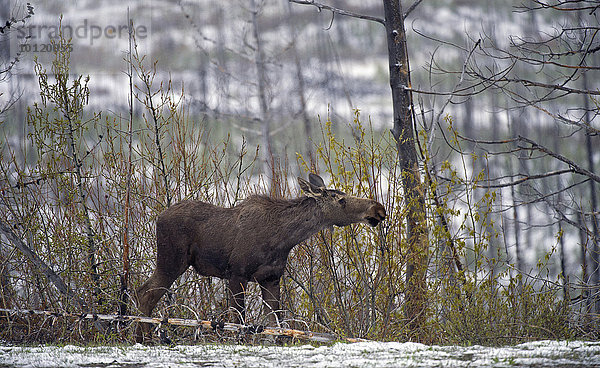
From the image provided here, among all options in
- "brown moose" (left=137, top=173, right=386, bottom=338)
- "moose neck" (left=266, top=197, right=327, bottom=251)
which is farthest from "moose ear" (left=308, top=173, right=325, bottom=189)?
"moose neck" (left=266, top=197, right=327, bottom=251)

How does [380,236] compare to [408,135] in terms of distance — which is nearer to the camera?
[380,236]

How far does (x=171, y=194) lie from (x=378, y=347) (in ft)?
18.1

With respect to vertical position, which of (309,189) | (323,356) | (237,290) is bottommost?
(323,356)

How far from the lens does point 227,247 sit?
7.53 meters

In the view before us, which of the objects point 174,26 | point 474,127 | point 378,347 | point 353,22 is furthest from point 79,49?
point 378,347

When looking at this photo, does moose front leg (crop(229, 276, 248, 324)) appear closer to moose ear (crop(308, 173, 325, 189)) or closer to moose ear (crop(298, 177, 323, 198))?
moose ear (crop(298, 177, 323, 198))

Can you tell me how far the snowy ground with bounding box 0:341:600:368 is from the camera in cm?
A: 478

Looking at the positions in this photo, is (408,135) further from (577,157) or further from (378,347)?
(577,157)

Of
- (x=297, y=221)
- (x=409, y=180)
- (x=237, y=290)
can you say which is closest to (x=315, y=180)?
(x=297, y=221)

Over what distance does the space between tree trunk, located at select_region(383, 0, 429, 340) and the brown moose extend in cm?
120

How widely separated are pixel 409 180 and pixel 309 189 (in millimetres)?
2194

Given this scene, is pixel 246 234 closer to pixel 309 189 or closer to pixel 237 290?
pixel 237 290

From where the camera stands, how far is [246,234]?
752 centimetres

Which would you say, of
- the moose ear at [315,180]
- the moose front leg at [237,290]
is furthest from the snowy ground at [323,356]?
the moose ear at [315,180]
